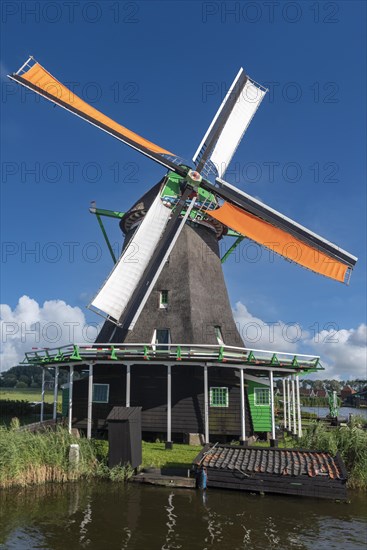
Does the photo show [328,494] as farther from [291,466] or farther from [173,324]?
[173,324]

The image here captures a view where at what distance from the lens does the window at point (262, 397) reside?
21516 millimetres

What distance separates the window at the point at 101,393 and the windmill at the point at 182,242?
7.45 feet

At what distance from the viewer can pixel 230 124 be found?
24.9 metres

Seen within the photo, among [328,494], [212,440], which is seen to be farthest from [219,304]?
[328,494]

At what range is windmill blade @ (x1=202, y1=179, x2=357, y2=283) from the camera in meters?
20.9

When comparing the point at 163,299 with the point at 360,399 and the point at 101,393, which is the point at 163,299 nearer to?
the point at 101,393

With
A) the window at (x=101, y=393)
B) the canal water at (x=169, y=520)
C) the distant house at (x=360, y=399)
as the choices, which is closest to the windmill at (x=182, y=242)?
the window at (x=101, y=393)

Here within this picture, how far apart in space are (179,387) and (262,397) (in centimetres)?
438

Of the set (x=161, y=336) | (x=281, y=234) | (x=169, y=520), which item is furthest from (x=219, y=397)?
(x=169, y=520)

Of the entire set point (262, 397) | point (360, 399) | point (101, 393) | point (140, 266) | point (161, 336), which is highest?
point (140, 266)

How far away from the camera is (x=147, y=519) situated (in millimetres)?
11031

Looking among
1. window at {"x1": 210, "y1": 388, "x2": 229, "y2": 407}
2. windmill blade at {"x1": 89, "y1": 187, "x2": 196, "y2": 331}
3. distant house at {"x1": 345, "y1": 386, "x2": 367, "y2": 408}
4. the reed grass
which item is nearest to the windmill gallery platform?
window at {"x1": 210, "y1": 388, "x2": 229, "y2": 407}

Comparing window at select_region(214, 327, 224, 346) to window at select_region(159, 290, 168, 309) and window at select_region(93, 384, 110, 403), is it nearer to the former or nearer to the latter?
window at select_region(159, 290, 168, 309)

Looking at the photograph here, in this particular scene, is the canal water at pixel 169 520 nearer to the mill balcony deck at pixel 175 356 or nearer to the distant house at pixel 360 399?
the mill balcony deck at pixel 175 356
